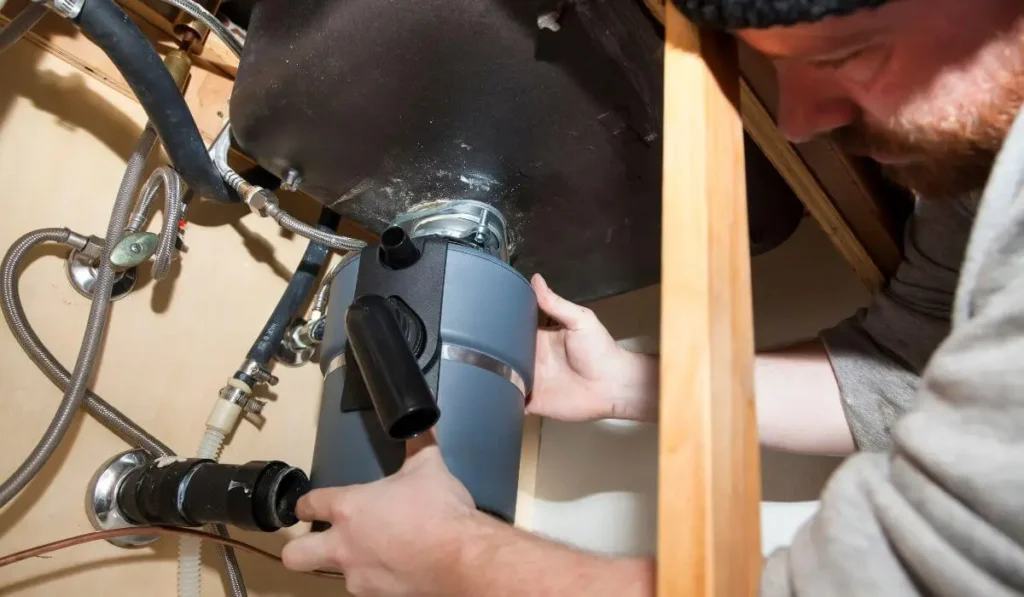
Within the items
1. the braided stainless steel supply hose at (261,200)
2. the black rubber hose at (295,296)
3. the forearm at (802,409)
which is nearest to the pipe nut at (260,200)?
the braided stainless steel supply hose at (261,200)

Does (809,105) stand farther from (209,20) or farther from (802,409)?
(209,20)

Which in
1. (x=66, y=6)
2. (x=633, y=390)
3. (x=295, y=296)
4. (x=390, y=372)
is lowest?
(x=390, y=372)

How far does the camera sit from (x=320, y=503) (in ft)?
1.76

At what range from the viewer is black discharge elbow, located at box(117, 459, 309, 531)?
59 cm

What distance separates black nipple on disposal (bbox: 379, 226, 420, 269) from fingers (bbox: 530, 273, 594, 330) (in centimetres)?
19

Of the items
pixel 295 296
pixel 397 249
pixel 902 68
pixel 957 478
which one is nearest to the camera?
pixel 957 478

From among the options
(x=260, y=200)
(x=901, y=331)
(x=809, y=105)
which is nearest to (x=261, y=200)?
(x=260, y=200)

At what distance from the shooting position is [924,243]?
0.66 metres

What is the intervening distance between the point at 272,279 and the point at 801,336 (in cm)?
69

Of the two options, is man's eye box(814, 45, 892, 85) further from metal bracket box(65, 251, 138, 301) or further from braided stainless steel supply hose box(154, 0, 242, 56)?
metal bracket box(65, 251, 138, 301)

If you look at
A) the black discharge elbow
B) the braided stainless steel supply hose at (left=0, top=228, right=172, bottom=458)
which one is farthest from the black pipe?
the braided stainless steel supply hose at (left=0, top=228, right=172, bottom=458)

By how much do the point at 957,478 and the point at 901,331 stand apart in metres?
0.44

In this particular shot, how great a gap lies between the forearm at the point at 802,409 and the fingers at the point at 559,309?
196 millimetres

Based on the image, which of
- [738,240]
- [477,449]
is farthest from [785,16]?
[477,449]
